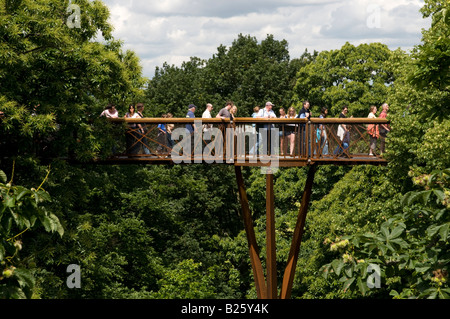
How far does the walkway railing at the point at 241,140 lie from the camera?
14516 mm

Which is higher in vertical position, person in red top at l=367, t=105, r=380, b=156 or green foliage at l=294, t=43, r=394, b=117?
green foliage at l=294, t=43, r=394, b=117

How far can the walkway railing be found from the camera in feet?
47.6

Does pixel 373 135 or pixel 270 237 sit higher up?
pixel 373 135

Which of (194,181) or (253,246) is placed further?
(194,181)

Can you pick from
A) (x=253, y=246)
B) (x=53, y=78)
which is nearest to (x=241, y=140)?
(x=253, y=246)

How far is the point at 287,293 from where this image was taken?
53.0 feet

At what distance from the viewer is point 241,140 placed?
48.9ft

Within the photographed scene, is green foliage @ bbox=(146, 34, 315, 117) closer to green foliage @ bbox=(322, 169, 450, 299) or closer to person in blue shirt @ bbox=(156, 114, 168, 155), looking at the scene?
person in blue shirt @ bbox=(156, 114, 168, 155)

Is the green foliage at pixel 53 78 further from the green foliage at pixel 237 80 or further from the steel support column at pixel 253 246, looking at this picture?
the green foliage at pixel 237 80

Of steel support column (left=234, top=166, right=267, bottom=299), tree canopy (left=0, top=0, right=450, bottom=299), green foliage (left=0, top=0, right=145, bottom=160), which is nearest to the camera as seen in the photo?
tree canopy (left=0, top=0, right=450, bottom=299)

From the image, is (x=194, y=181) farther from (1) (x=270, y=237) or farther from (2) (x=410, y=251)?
(2) (x=410, y=251)

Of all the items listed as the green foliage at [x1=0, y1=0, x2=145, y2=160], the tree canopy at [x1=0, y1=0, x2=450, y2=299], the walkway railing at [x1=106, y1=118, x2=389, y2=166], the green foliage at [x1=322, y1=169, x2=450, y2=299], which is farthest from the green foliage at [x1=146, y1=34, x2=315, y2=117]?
the green foliage at [x1=322, y1=169, x2=450, y2=299]

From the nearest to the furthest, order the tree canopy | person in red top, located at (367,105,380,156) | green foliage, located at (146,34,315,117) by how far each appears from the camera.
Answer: the tree canopy, person in red top, located at (367,105,380,156), green foliage, located at (146,34,315,117)

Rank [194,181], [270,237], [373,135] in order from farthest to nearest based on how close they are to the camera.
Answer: [194,181] → [373,135] → [270,237]
